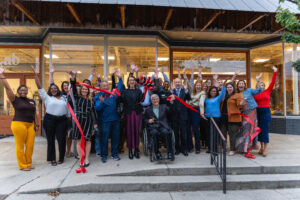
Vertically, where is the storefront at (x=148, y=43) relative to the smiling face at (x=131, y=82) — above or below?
above

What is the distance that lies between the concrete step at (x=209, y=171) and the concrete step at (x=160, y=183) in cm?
10

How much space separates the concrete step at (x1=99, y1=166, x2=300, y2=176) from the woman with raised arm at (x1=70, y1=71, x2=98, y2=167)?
1.00 meters

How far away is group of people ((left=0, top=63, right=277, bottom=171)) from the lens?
4.64 m

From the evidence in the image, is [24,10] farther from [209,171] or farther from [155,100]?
[209,171]

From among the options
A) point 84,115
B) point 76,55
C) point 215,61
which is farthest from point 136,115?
point 215,61

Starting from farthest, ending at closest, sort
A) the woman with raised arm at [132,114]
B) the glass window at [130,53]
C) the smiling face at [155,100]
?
the glass window at [130,53] → the woman with raised arm at [132,114] → the smiling face at [155,100]

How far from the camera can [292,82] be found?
8.69 meters

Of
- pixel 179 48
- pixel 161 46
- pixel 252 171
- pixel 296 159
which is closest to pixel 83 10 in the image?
pixel 161 46

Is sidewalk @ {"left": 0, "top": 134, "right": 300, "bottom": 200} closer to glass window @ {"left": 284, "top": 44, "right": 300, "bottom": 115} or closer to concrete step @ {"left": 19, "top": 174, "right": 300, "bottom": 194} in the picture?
concrete step @ {"left": 19, "top": 174, "right": 300, "bottom": 194}

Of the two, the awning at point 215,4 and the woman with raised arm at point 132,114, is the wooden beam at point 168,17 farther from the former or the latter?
the woman with raised arm at point 132,114

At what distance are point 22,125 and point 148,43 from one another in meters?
5.42

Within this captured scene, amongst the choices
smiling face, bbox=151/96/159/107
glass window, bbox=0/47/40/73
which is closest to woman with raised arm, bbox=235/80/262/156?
smiling face, bbox=151/96/159/107

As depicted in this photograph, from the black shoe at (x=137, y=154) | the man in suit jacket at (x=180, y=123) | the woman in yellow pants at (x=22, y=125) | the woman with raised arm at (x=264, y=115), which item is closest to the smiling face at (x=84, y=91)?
the woman in yellow pants at (x=22, y=125)

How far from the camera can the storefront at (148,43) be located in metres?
6.19
